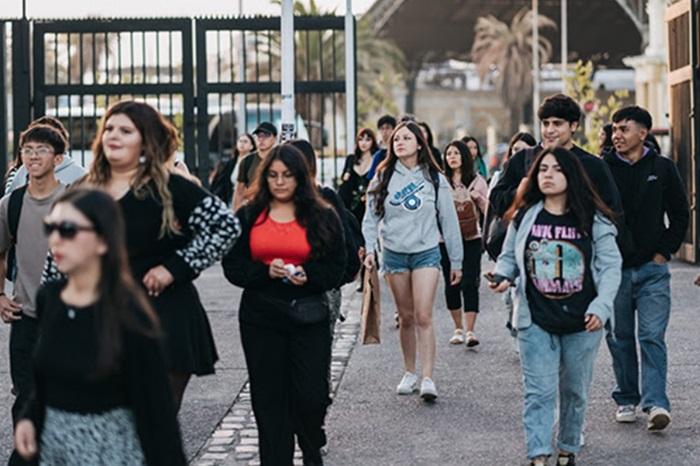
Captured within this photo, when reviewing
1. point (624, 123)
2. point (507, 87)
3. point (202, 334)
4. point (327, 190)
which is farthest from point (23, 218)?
point (507, 87)

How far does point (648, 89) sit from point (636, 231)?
134ft

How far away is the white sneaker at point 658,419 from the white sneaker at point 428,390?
1.62 m

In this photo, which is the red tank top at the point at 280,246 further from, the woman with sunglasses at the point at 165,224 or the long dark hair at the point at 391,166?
the long dark hair at the point at 391,166

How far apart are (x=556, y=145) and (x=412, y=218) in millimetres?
2425

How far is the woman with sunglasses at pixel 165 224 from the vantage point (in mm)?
6504

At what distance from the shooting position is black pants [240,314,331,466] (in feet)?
25.2

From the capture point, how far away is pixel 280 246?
7727mm

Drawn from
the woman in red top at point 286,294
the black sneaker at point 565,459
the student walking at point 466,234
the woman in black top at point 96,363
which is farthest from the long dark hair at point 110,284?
the student walking at point 466,234

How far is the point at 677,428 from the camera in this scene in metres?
9.52

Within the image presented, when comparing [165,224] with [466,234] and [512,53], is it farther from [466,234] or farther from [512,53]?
[512,53]

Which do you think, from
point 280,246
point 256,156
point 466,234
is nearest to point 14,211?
point 280,246

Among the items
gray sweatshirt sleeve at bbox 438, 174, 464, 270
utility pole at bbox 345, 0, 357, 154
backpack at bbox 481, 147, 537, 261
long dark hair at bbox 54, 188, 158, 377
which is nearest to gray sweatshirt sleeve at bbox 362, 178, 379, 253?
gray sweatshirt sleeve at bbox 438, 174, 464, 270

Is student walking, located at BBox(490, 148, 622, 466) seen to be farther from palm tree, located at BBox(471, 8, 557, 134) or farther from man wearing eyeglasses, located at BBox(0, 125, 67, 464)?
palm tree, located at BBox(471, 8, 557, 134)

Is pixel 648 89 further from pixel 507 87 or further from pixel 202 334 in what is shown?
pixel 202 334
